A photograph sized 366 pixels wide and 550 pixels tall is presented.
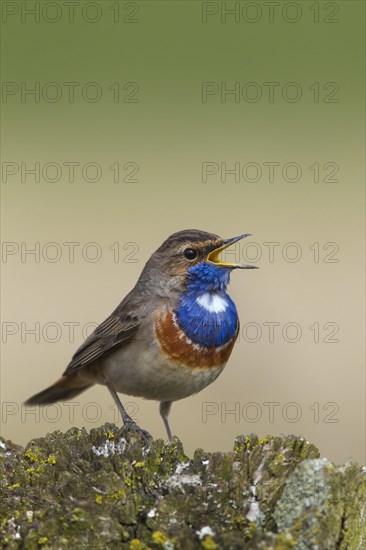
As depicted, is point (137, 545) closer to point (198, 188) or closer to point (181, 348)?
point (181, 348)

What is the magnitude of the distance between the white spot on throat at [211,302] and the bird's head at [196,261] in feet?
0.17

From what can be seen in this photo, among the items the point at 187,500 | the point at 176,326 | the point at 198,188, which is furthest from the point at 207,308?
the point at 198,188

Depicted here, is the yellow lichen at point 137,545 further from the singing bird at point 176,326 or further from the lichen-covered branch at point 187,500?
the singing bird at point 176,326

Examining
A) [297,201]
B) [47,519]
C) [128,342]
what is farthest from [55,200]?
[47,519]

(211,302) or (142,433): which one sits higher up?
(211,302)

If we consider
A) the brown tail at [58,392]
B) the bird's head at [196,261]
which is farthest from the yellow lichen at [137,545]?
the brown tail at [58,392]

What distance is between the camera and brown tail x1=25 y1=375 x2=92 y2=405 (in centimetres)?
827

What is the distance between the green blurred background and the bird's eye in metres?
2.09

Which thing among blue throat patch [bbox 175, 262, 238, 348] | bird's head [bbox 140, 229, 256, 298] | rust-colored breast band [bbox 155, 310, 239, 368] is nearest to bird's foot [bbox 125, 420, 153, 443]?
rust-colored breast band [bbox 155, 310, 239, 368]

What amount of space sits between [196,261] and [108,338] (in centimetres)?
87

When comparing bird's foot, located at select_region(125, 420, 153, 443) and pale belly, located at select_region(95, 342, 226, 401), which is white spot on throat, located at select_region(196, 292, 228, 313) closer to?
pale belly, located at select_region(95, 342, 226, 401)

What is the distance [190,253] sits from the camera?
24.0 feet

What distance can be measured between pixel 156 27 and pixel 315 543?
12.8 meters

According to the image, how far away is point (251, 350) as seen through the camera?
9.86 m
